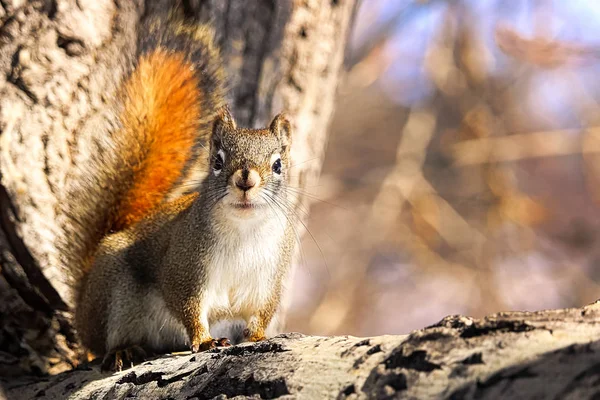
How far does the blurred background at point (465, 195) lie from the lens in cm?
393

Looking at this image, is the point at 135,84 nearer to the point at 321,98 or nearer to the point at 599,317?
the point at 321,98

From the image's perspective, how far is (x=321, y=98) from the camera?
267 cm

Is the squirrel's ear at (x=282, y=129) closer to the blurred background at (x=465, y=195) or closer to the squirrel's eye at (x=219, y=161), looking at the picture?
the squirrel's eye at (x=219, y=161)

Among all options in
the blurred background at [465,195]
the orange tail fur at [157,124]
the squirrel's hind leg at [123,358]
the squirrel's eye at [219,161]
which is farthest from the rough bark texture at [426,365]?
the blurred background at [465,195]

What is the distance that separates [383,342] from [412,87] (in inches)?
150

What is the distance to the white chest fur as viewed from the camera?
6.48 ft

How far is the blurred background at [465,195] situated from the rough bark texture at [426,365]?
230 cm

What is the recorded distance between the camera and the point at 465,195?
4590 millimetres

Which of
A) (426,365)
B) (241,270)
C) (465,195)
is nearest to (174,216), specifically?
(241,270)

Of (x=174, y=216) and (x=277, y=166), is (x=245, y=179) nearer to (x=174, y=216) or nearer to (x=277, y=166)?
(x=277, y=166)

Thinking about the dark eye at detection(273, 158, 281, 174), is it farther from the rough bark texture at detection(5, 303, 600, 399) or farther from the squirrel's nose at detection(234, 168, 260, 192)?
the rough bark texture at detection(5, 303, 600, 399)

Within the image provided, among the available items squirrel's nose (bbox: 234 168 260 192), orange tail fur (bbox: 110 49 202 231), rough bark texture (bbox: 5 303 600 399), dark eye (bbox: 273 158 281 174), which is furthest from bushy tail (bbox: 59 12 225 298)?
rough bark texture (bbox: 5 303 600 399)

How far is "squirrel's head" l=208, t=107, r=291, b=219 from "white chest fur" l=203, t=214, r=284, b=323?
0.24 feet

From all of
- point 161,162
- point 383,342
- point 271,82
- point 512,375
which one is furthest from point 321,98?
point 512,375
